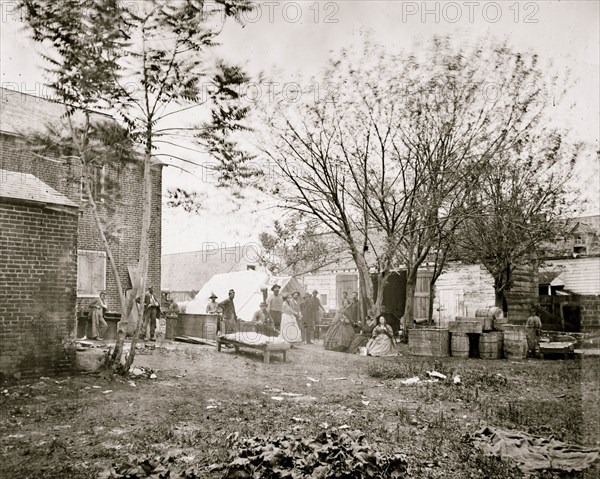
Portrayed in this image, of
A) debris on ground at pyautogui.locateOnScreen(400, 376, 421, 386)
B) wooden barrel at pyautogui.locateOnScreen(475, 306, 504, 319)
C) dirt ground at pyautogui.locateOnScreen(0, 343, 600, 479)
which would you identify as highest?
wooden barrel at pyautogui.locateOnScreen(475, 306, 504, 319)

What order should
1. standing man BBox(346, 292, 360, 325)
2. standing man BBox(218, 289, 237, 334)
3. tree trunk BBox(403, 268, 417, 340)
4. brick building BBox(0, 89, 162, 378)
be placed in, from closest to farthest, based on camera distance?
brick building BBox(0, 89, 162, 378), standing man BBox(218, 289, 237, 334), tree trunk BBox(403, 268, 417, 340), standing man BBox(346, 292, 360, 325)

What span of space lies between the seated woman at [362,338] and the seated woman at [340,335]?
25cm

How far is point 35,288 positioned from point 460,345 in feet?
33.6

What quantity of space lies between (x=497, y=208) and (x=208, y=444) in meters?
13.5

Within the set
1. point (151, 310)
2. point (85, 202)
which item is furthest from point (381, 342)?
point (85, 202)

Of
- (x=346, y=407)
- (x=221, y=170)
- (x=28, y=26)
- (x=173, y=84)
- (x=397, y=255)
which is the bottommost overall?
(x=346, y=407)

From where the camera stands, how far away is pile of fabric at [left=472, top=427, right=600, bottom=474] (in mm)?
4898

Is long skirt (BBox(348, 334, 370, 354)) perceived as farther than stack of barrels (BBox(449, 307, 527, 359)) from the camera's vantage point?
Yes

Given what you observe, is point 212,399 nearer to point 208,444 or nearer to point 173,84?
point 208,444

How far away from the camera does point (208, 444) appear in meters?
5.73

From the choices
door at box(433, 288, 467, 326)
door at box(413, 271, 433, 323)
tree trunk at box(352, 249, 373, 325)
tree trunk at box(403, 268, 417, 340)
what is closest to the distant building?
tree trunk at box(352, 249, 373, 325)

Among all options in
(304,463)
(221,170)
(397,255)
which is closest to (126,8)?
(221,170)

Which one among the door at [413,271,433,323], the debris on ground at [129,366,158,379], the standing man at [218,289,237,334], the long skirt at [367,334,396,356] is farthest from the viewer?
the door at [413,271,433,323]

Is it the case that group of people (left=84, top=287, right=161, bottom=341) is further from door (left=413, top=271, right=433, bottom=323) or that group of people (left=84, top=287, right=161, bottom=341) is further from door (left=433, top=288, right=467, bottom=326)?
door (left=433, top=288, right=467, bottom=326)
